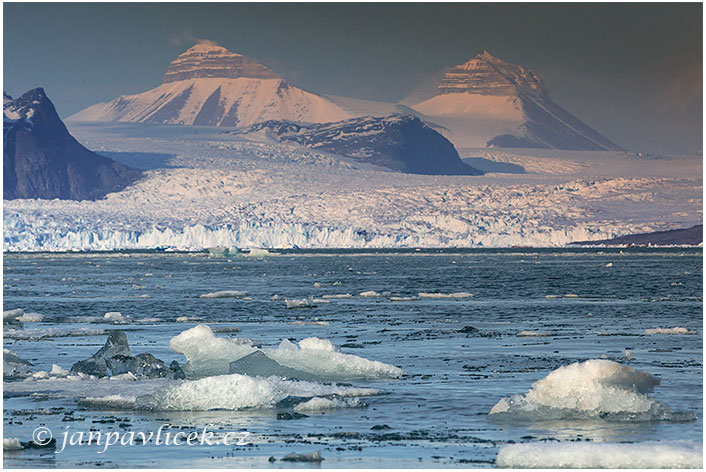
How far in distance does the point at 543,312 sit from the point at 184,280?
32.9 metres

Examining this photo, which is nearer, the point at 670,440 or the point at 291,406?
the point at 670,440

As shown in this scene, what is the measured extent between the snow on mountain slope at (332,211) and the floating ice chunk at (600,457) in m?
115

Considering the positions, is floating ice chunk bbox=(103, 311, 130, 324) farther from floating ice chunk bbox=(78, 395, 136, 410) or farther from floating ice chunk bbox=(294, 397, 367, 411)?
floating ice chunk bbox=(294, 397, 367, 411)

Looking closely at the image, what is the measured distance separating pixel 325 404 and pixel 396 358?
6.77 m

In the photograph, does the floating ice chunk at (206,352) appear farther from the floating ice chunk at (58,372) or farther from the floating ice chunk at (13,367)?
the floating ice chunk at (13,367)

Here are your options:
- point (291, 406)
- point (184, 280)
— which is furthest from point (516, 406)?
point (184, 280)

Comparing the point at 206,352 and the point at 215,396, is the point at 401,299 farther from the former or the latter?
the point at 215,396

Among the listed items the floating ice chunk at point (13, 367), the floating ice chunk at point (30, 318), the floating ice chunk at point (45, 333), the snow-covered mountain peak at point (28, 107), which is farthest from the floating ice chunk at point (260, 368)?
the snow-covered mountain peak at point (28, 107)

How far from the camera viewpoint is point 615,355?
22.5 metres

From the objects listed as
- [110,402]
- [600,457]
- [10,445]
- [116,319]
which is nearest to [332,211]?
[116,319]

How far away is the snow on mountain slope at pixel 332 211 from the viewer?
129 meters

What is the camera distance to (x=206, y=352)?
2005 cm

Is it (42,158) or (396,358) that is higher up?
(42,158)

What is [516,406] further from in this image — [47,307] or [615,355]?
[47,307]
